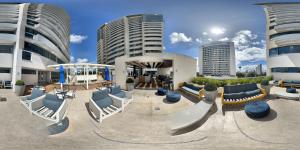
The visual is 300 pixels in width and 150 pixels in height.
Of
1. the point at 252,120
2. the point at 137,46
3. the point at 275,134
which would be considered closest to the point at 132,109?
the point at 252,120

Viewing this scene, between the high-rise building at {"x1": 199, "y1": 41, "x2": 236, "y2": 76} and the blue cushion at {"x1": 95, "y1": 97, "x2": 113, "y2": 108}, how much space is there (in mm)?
136141

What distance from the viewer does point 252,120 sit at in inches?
344

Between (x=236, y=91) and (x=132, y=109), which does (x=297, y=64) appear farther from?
(x=132, y=109)

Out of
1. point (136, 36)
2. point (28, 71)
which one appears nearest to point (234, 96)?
point (28, 71)

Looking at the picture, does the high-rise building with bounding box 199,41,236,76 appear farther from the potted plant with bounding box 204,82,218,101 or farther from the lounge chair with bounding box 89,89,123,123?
the lounge chair with bounding box 89,89,123,123

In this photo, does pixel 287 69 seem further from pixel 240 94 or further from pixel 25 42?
pixel 25 42

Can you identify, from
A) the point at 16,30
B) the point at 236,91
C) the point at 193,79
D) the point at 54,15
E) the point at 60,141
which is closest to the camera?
the point at 60,141

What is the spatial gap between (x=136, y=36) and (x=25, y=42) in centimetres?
5936

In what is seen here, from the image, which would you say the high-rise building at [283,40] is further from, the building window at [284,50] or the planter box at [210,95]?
the planter box at [210,95]

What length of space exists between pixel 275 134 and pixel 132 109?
7637 millimetres

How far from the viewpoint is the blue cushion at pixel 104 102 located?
11631 mm

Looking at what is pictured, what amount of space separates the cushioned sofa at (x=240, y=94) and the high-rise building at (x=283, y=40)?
22.6 meters

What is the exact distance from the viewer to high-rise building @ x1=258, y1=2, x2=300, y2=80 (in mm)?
29328

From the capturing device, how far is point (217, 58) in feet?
472
